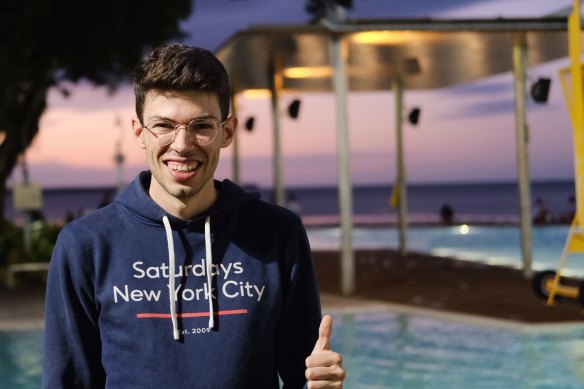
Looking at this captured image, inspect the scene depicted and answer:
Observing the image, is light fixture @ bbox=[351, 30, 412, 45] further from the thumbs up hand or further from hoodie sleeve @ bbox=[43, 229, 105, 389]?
the thumbs up hand

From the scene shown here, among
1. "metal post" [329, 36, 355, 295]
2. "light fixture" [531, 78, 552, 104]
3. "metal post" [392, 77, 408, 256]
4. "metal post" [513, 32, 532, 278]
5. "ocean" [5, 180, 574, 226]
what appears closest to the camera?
"metal post" [329, 36, 355, 295]

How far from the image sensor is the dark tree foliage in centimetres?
1547

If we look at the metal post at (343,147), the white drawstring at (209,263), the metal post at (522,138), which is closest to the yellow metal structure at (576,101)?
the metal post at (343,147)

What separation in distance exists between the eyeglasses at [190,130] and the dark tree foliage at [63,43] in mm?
13722

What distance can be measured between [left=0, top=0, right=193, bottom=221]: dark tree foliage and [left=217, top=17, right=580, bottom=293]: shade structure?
1669 mm

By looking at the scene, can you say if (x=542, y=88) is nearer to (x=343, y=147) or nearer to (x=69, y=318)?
(x=343, y=147)

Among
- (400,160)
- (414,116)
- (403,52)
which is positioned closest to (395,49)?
(403,52)

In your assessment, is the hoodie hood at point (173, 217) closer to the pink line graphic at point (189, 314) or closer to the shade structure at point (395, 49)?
the pink line graphic at point (189, 314)

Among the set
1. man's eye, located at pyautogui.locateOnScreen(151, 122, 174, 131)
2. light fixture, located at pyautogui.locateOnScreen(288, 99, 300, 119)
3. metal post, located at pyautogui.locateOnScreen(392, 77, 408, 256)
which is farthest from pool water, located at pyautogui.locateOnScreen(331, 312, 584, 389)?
metal post, located at pyautogui.locateOnScreen(392, 77, 408, 256)

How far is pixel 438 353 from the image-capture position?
9195mm

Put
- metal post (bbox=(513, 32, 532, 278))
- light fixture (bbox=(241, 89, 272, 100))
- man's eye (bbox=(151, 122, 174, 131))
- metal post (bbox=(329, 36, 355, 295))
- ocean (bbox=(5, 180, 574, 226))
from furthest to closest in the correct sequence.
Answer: ocean (bbox=(5, 180, 574, 226)) → light fixture (bbox=(241, 89, 272, 100)) → metal post (bbox=(513, 32, 532, 278)) → metal post (bbox=(329, 36, 355, 295)) → man's eye (bbox=(151, 122, 174, 131))

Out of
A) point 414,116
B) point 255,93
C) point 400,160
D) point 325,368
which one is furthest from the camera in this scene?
point 255,93

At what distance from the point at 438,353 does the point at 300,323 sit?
23.5 ft

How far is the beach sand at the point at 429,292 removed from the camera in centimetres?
1153
